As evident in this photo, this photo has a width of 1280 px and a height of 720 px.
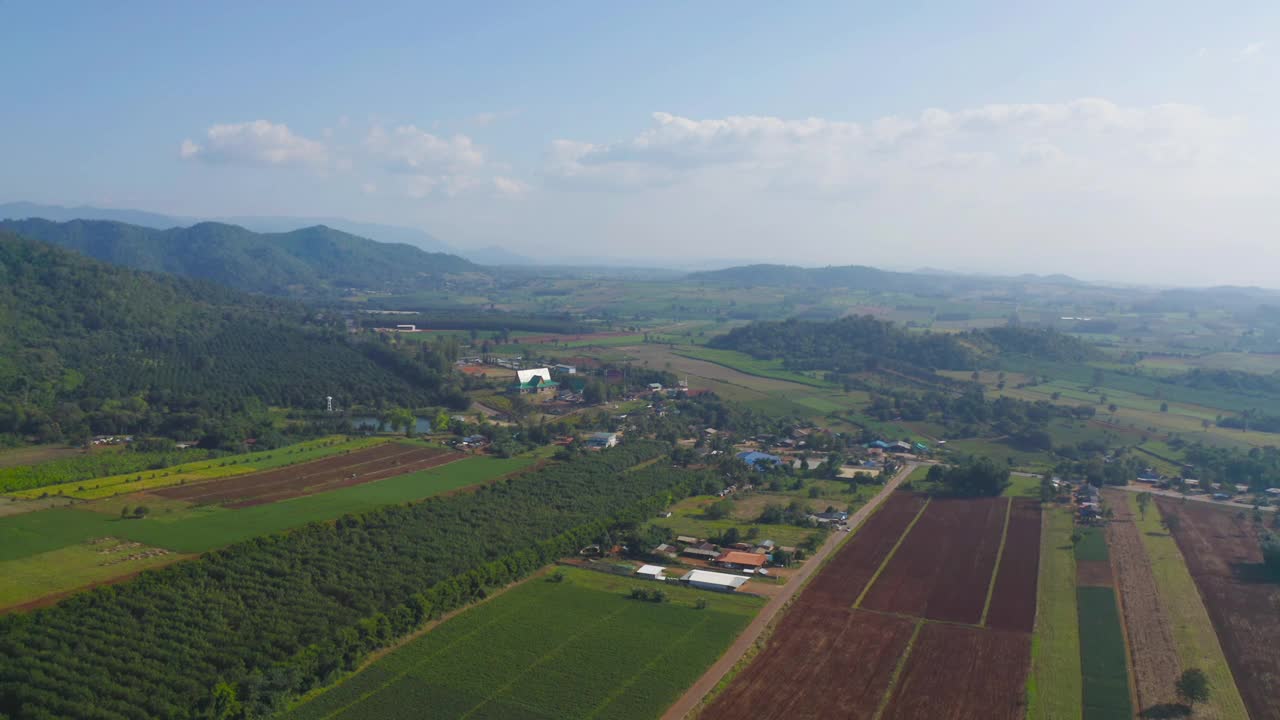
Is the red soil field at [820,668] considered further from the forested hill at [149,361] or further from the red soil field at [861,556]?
the forested hill at [149,361]

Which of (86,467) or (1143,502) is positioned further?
(1143,502)

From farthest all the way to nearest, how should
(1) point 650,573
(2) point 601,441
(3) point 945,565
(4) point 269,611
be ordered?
1. (2) point 601,441
2. (3) point 945,565
3. (1) point 650,573
4. (4) point 269,611

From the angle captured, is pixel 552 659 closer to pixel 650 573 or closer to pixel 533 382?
pixel 650 573

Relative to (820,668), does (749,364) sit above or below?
above

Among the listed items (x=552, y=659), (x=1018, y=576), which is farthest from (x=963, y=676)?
(x=552, y=659)

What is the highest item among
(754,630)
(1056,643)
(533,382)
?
(533,382)

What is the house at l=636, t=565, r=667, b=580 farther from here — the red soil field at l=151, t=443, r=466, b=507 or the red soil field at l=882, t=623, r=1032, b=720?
the red soil field at l=151, t=443, r=466, b=507

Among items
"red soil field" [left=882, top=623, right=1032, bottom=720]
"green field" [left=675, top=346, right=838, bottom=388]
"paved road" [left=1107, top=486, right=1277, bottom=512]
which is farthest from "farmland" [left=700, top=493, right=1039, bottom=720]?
"green field" [left=675, top=346, right=838, bottom=388]
